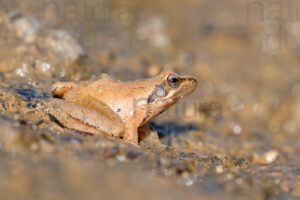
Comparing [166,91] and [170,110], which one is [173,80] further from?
[170,110]

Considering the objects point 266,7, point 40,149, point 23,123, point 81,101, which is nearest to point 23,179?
point 40,149

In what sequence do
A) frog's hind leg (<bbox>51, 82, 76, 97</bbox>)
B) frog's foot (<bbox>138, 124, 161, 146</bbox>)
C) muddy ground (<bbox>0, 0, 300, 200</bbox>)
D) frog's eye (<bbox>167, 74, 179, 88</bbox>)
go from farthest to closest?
1. frog's foot (<bbox>138, 124, 161, 146</bbox>)
2. frog's eye (<bbox>167, 74, 179, 88</bbox>)
3. frog's hind leg (<bbox>51, 82, 76, 97</bbox>)
4. muddy ground (<bbox>0, 0, 300, 200</bbox>)

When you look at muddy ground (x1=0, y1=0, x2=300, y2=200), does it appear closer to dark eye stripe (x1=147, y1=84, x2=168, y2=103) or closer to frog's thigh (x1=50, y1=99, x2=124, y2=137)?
frog's thigh (x1=50, y1=99, x2=124, y2=137)

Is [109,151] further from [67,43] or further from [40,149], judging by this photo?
[67,43]

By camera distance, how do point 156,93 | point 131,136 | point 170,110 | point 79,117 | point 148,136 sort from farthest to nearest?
point 170,110 < point 148,136 < point 156,93 < point 131,136 < point 79,117

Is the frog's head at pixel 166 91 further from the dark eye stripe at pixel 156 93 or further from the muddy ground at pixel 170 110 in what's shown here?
the muddy ground at pixel 170 110

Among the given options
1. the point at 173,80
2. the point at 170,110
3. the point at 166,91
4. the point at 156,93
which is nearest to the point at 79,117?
the point at 156,93

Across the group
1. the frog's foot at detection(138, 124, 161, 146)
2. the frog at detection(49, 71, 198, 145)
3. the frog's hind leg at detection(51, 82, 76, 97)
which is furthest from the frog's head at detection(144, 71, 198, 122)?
the frog's hind leg at detection(51, 82, 76, 97)

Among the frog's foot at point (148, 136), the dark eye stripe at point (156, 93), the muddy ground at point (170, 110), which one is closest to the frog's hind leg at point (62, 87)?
the muddy ground at point (170, 110)
